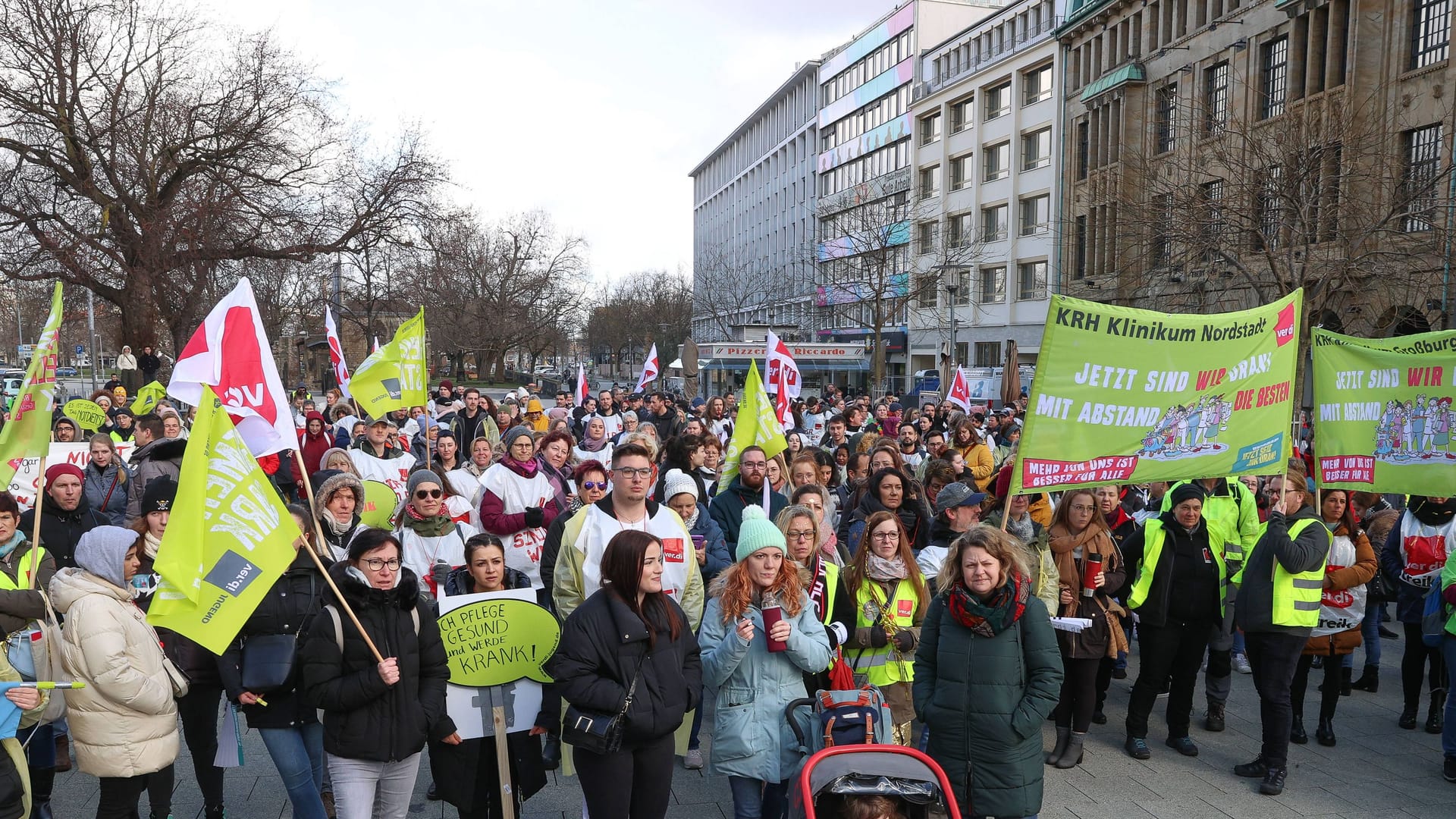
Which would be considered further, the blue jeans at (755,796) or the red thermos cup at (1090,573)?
the red thermos cup at (1090,573)

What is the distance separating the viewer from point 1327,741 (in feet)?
21.1

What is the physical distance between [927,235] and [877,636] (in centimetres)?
5249

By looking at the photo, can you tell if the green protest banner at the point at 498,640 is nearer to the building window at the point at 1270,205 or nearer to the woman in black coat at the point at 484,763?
the woman in black coat at the point at 484,763

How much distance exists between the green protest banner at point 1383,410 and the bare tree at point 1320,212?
41.5 ft

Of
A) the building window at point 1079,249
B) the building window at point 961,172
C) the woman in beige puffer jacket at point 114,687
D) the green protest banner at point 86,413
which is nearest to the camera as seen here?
the woman in beige puffer jacket at point 114,687

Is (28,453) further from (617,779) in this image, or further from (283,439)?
(617,779)

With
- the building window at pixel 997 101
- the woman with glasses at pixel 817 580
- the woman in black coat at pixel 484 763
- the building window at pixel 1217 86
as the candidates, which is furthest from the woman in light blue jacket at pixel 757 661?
the building window at pixel 997 101

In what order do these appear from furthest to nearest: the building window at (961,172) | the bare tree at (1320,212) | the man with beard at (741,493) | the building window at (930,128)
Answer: the building window at (930,128) → the building window at (961,172) → the bare tree at (1320,212) → the man with beard at (741,493)

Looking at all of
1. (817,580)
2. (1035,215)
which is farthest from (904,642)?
(1035,215)

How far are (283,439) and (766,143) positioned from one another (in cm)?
8674

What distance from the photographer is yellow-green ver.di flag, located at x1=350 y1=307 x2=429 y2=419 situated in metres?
9.55

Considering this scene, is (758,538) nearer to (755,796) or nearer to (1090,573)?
(755,796)

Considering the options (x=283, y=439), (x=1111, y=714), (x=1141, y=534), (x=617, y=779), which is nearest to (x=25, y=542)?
(x=283, y=439)

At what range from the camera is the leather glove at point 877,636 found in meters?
5.09
